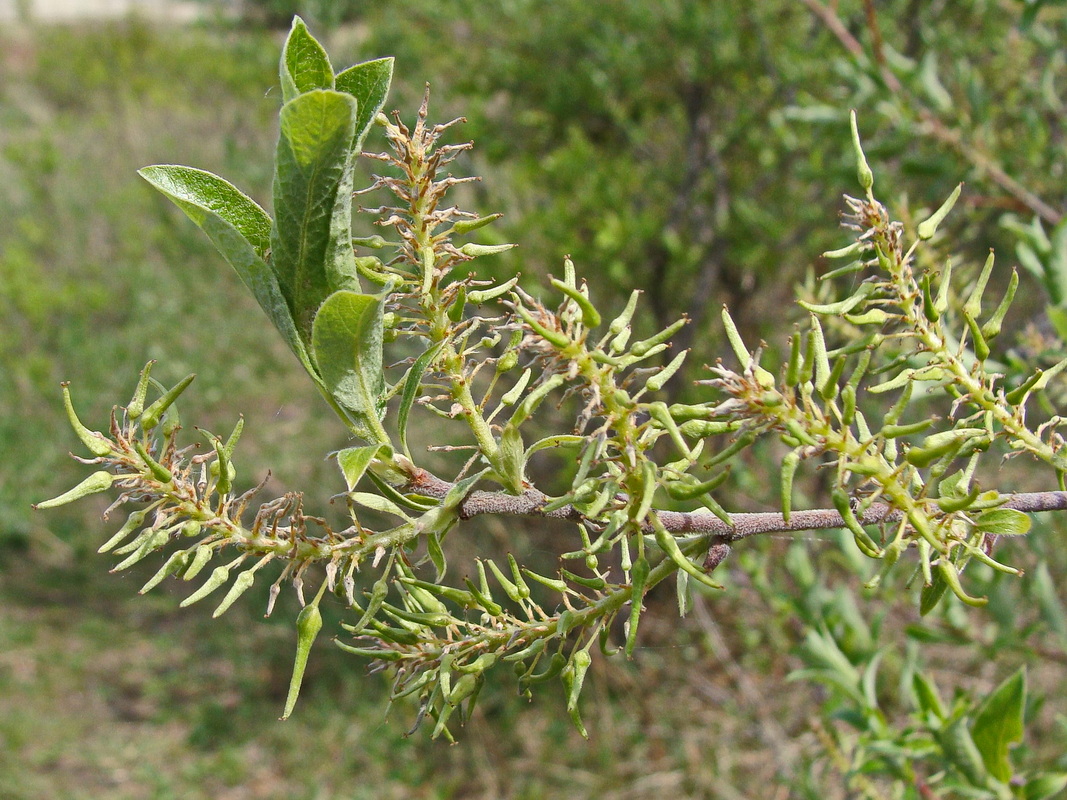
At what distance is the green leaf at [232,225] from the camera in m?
0.59

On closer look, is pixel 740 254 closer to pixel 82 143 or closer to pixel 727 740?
pixel 727 740

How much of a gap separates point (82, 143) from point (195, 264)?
11.0 ft

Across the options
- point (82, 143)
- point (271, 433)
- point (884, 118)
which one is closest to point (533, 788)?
point (271, 433)

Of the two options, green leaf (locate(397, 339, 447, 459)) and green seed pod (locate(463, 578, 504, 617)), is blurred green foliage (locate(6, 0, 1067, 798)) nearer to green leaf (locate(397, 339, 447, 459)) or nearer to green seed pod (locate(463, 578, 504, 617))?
green seed pod (locate(463, 578, 504, 617))

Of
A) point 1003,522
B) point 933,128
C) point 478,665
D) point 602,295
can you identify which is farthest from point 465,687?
point 602,295

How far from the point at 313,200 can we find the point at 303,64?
0.38ft

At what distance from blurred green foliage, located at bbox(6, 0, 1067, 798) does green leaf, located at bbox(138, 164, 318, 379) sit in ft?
3.81

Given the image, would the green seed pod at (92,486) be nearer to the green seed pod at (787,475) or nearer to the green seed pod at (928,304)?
the green seed pod at (787,475)

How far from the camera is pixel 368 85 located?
62 cm

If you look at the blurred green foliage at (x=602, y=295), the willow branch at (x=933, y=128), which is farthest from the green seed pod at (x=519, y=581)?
the willow branch at (x=933, y=128)

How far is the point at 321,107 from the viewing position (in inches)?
20.9

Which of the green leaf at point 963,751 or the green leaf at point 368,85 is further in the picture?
the green leaf at point 963,751

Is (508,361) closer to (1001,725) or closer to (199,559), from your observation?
(199,559)

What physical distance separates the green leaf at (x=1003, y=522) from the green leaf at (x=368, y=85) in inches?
20.0
